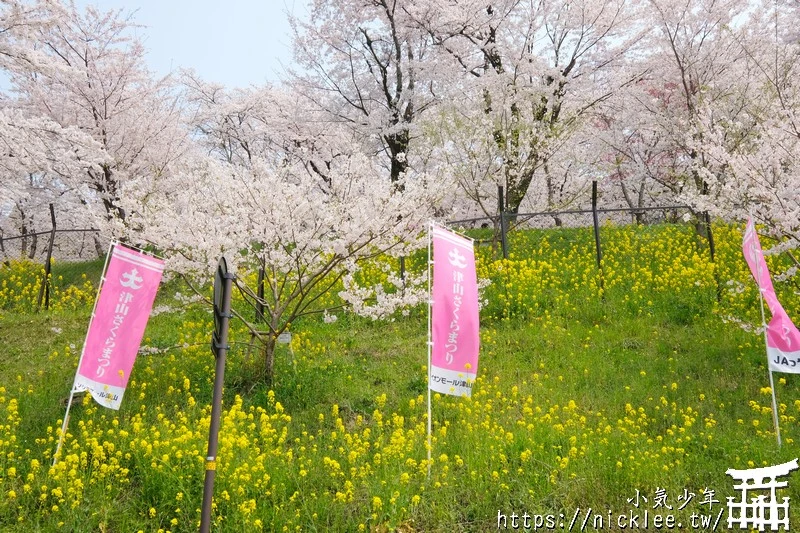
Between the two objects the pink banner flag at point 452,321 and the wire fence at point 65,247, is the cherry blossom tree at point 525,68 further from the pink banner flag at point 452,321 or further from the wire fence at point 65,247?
the wire fence at point 65,247

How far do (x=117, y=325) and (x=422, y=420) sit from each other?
151 inches

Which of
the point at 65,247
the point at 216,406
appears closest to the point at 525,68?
the point at 216,406

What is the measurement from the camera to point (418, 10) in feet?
53.8

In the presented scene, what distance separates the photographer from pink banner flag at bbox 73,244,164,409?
6.19 m

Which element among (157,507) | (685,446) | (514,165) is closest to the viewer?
(157,507)

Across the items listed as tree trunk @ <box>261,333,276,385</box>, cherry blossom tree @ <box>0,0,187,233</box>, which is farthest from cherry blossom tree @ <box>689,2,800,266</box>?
cherry blossom tree @ <box>0,0,187,233</box>

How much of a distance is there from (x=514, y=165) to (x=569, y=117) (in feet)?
7.63

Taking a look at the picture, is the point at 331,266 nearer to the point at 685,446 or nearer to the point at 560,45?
the point at 685,446

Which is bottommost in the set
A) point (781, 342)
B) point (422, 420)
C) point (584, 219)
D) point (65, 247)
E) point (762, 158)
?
point (422, 420)

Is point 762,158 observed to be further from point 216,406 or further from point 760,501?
point 216,406

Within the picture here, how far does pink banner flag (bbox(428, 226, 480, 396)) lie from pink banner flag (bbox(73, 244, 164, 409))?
3432 mm

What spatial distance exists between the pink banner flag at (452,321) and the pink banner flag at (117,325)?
11.3 feet

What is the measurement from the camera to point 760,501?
5156mm

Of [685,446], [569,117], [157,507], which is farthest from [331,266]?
[569,117]
